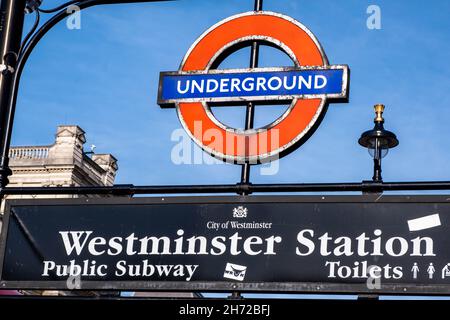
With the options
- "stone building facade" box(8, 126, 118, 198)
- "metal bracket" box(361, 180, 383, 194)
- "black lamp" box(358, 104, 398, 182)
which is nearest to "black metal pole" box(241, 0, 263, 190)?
"metal bracket" box(361, 180, 383, 194)

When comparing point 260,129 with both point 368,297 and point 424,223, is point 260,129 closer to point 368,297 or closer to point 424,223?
point 424,223

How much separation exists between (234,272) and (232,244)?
0.27 meters

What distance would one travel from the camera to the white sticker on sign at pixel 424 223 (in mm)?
9164

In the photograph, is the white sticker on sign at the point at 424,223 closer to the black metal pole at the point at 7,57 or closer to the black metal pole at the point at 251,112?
the black metal pole at the point at 251,112

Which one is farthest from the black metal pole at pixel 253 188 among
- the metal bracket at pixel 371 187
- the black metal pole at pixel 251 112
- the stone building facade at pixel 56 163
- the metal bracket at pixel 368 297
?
the stone building facade at pixel 56 163

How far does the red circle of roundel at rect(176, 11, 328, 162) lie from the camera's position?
1058 cm

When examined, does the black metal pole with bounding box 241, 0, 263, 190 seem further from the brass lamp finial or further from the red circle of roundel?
the brass lamp finial

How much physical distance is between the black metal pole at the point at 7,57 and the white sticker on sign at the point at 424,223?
420cm

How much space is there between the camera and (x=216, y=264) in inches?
373

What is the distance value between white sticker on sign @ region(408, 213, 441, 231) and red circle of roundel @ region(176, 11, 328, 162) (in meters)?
1.78

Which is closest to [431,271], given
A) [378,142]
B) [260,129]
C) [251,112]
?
[260,129]

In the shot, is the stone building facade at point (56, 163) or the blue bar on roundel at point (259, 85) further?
the stone building facade at point (56, 163)

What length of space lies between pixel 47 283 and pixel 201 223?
1641mm
